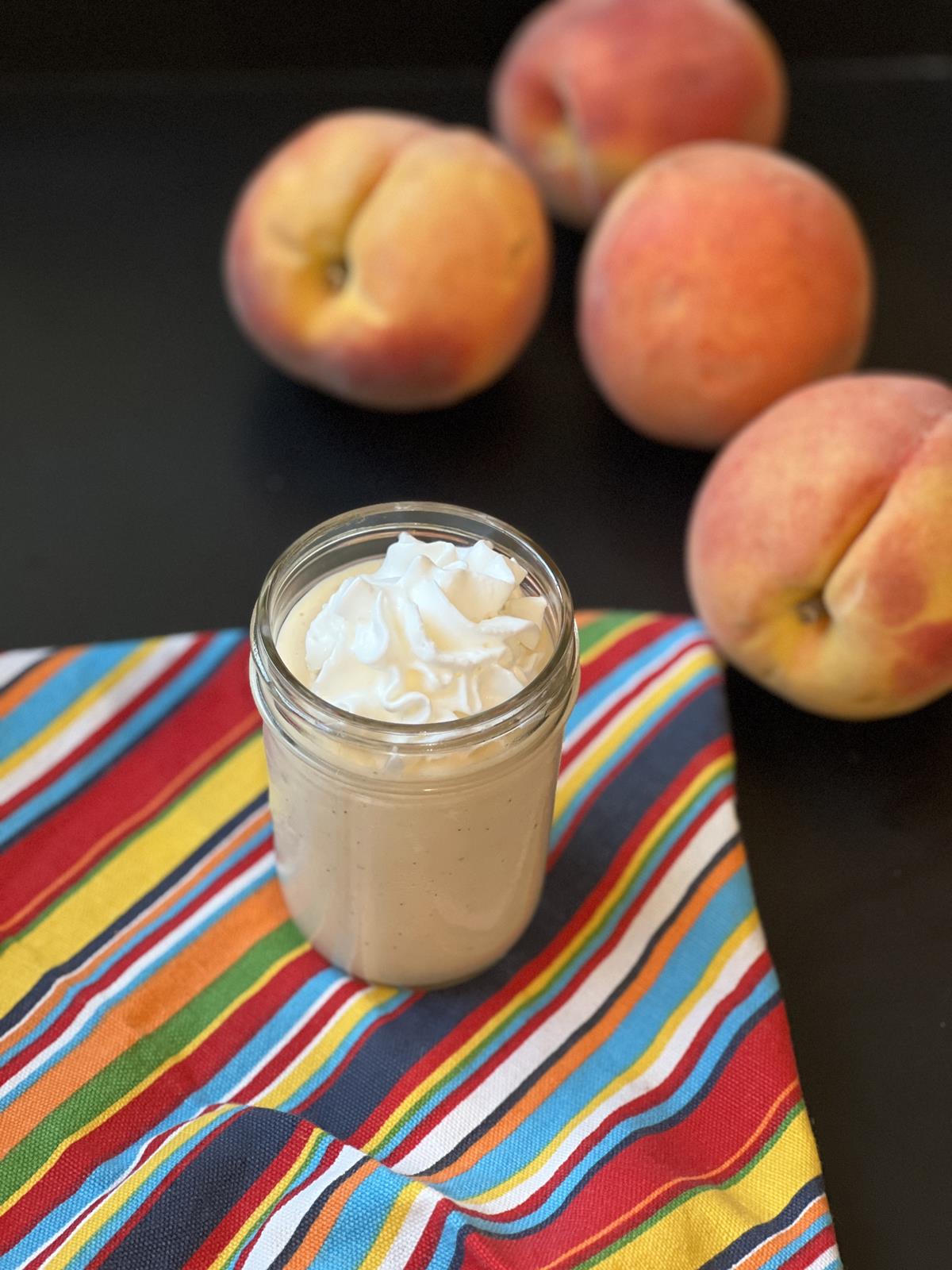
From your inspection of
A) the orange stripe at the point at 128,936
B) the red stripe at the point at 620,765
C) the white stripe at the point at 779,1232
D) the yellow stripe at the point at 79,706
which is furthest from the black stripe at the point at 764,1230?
the yellow stripe at the point at 79,706

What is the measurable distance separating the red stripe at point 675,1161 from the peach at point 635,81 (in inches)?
25.8

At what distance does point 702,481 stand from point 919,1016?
1.30 feet

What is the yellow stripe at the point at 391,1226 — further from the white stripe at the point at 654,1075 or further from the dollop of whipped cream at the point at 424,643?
the dollop of whipped cream at the point at 424,643

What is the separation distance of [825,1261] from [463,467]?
0.55m

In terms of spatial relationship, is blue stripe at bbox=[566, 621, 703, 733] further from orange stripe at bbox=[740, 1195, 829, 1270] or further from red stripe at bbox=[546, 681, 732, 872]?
orange stripe at bbox=[740, 1195, 829, 1270]

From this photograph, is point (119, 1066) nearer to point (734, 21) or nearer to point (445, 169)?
point (445, 169)

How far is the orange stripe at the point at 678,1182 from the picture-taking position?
1.87 ft

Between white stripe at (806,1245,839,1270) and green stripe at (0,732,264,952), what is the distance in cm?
35

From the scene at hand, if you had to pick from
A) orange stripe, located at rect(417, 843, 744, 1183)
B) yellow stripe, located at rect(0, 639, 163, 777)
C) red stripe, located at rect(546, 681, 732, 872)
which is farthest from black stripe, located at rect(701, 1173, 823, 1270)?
yellow stripe, located at rect(0, 639, 163, 777)

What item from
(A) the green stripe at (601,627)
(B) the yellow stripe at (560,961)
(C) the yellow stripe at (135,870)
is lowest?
(B) the yellow stripe at (560,961)

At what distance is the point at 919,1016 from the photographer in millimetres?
682

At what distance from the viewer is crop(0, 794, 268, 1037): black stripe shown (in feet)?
2.07

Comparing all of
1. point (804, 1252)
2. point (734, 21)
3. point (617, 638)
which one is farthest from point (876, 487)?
point (734, 21)

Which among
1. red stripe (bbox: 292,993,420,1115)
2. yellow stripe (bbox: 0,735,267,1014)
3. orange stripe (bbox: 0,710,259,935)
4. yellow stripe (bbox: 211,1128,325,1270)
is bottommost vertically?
red stripe (bbox: 292,993,420,1115)
